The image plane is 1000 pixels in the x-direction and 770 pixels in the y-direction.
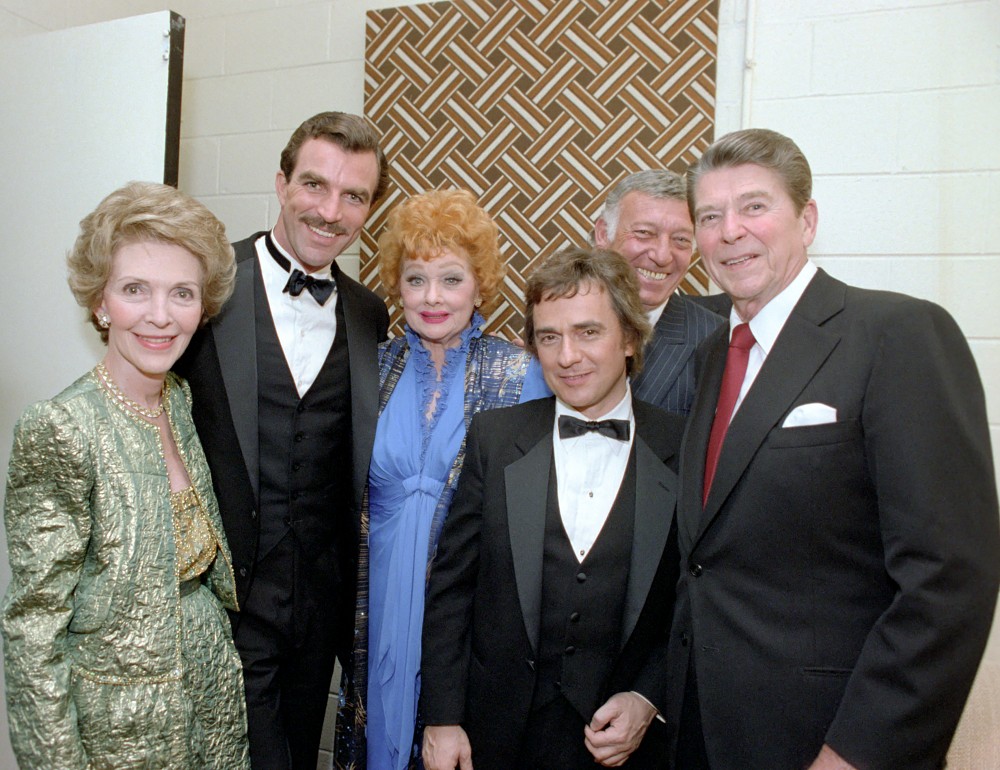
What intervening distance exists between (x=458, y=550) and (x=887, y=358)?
1016 millimetres

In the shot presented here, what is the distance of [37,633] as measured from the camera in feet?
4.92

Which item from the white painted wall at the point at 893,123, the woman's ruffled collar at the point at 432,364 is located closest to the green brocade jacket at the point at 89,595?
the woman's ruffled collar at the point at 432,364

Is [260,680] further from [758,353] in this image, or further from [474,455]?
[758,353]

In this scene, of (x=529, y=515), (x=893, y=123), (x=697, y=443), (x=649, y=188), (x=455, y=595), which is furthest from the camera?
(x=893, y=123)

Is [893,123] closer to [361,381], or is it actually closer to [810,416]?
[810,416]

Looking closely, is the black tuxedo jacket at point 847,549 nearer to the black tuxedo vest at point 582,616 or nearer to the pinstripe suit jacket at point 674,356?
the black tuxedo vest at point 582,616

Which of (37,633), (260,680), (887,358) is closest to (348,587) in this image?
(260,680)

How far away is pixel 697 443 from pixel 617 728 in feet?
2.07

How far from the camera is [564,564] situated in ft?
5.64

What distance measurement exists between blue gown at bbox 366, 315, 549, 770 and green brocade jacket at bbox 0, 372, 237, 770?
1.83ft

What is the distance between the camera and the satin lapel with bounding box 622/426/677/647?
1.71 m

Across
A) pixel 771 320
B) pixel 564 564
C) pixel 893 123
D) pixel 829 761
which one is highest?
pixel 893 123

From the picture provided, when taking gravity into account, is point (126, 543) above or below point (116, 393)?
below

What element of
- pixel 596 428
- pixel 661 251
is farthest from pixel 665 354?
pixel 596 428
